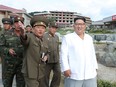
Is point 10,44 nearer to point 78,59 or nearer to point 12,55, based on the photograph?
point 12,55

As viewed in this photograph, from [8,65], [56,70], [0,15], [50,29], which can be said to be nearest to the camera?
[8,65]

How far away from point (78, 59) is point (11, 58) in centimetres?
132

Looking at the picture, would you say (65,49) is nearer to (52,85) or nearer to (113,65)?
(52,85)

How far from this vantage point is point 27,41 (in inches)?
142

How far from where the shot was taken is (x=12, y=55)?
438 cm

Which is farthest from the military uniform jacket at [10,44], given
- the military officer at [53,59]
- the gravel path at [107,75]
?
the gravel path at [107,75]

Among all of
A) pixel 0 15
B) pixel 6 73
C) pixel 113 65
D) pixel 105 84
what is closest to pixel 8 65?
pixel 6 73

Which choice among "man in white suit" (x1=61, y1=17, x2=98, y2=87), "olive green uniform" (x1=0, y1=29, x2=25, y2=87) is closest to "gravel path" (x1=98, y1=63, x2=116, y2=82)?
"olive green uniform" (x1=0, y1=29, x2=25, y2=87)

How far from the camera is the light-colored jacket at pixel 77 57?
3617 mm

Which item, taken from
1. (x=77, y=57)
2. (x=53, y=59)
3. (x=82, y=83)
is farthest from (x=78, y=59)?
(x=53, y=59)

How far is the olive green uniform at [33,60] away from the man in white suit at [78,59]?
12.0 inches

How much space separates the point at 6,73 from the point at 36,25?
126 cm

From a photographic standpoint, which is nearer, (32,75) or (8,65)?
(32,75)

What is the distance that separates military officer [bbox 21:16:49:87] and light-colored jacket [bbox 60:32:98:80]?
0.29m
